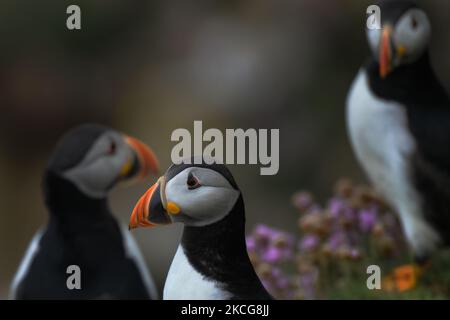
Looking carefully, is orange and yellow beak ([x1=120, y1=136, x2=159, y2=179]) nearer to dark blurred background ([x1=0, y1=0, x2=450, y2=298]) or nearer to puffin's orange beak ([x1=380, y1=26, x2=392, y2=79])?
puffin's orange beak ([x1=380, y1=26, x2=392, y2=79])

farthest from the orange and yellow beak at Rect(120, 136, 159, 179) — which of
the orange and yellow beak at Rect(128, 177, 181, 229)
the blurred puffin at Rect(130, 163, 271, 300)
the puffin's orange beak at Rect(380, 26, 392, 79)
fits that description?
the orange and yellow beak at Rect(128, 177, 181, 229)

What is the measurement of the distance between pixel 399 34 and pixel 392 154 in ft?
1.47

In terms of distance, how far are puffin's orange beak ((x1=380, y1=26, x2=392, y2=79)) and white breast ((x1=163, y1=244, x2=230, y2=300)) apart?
1504mm

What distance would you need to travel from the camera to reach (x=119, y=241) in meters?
3.37

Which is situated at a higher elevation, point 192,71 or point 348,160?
point 192,71

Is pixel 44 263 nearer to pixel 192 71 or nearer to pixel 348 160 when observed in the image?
pixel 348 160

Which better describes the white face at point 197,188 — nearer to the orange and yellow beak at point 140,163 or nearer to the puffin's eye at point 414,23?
the orange and yellow beak at point 140,163

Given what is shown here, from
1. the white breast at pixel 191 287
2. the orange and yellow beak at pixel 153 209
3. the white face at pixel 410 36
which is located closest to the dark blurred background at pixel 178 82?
the white face at pixel 410 36

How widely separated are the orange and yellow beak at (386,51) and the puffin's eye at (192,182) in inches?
59.9

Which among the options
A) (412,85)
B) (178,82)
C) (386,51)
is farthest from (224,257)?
(178,82)

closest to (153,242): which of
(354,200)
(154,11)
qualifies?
(154,11)

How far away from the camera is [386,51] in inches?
142
